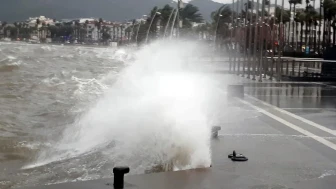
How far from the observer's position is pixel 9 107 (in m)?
21.5

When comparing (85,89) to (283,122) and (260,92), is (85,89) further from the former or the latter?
(283,122)

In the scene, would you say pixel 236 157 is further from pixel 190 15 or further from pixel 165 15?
pixel 165 15

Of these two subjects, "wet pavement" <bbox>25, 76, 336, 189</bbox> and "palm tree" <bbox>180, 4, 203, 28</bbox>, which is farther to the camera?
"palm tree" <bbox>180, 4, 203, 28</bbox>

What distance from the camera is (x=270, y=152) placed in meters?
9.63

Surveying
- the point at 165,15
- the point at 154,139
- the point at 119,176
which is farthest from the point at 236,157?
the point at 165,15

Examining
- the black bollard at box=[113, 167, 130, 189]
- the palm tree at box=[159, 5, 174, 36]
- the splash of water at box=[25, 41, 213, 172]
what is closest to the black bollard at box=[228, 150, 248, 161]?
the splash of water at box=[25, 41, 213, 172]

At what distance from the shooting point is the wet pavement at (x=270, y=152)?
7.16 m

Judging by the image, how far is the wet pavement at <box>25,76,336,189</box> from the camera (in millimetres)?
7160

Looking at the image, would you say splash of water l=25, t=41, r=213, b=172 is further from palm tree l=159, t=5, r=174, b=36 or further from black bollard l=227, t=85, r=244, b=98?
palm tree l=159, t=5, r=174, b=36

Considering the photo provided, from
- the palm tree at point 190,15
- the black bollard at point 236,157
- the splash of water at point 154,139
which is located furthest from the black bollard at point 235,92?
the palm tree at point 190,15

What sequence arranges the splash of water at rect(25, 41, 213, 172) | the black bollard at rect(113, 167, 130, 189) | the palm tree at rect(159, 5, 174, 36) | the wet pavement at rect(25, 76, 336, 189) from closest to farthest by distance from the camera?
the black bollard at rect(113, 167, 130, 189) → the wet pavement at rect(25, 76, 336, 189) → the splash of water at rect(25, 41, 213, 172) → the palm tree at rect(159, 5, 174, 36)

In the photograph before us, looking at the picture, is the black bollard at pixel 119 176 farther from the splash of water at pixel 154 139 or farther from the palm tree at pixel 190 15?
the palm tree at pixel 190 15

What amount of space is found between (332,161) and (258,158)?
3.62 feet

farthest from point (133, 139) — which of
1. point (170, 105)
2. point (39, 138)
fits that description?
point (39, 138)
